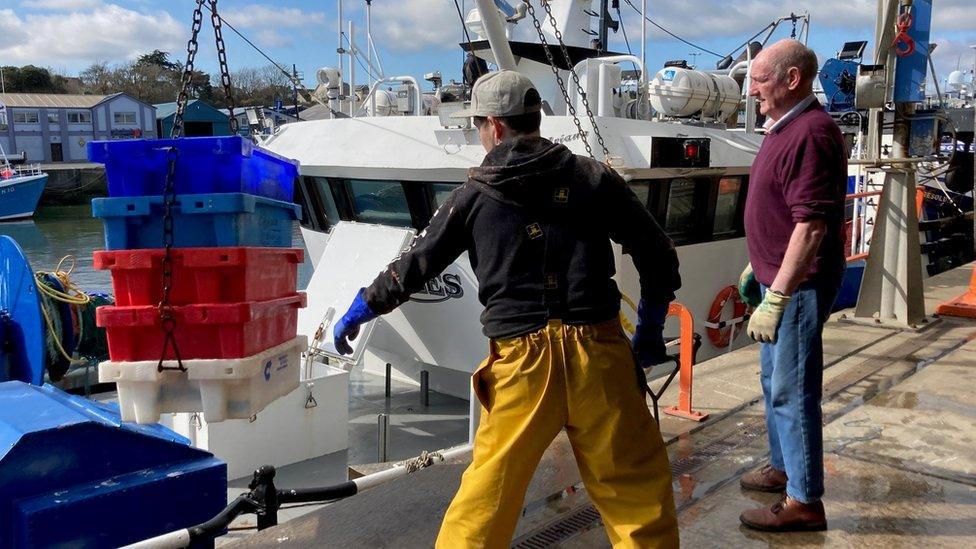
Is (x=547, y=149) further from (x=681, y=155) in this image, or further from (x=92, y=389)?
(x=92, y=389)

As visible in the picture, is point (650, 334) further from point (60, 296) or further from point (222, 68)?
point (60, 296)

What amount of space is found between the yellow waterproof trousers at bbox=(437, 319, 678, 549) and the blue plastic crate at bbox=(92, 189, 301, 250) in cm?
99

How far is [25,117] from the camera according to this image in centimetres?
4528

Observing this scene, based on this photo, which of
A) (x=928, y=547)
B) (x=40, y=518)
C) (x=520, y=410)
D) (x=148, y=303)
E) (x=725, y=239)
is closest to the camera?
(x=520, y=410)

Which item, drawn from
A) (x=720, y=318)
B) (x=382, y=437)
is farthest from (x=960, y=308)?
(x=382, y=437)

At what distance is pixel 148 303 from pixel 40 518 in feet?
3.66

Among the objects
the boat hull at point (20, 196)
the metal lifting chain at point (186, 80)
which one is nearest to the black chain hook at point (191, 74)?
the metal lifting chain at point (186, 80)

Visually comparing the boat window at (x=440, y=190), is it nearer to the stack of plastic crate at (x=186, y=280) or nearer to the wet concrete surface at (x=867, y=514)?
the wet concrete surface at (x=867, y=514)

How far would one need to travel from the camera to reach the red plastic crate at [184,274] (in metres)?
2.49

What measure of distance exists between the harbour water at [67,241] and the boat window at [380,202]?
7.93 metres

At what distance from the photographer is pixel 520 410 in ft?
7.02

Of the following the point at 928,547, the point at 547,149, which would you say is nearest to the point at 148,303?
the point at 547,149

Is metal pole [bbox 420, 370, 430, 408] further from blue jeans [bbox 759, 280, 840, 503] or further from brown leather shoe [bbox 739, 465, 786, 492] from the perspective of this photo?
blue jeans [bbox 759, 280, 840, 503]

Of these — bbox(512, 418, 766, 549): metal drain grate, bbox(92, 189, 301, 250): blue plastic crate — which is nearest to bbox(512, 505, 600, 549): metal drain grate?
bbox(512, 418, 766, 549): metal drain grate
